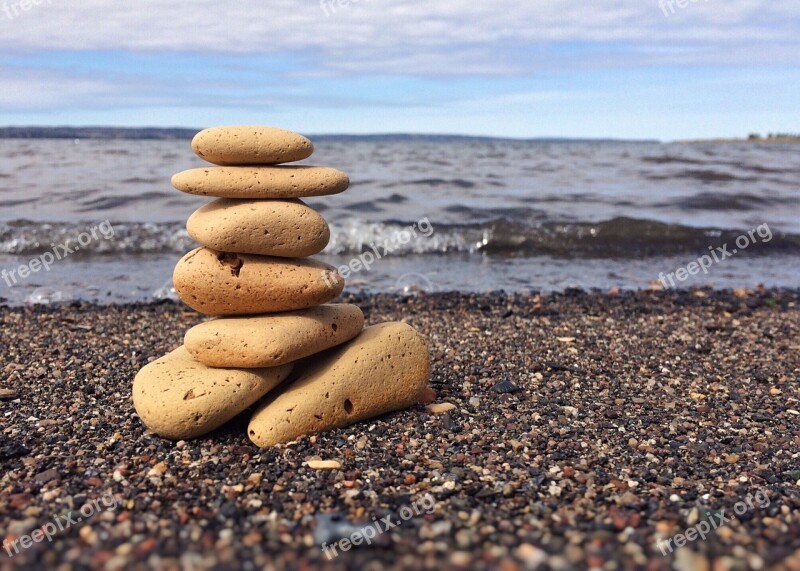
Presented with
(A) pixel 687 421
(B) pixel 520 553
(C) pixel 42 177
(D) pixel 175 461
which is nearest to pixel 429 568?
(B) pixel 520 553

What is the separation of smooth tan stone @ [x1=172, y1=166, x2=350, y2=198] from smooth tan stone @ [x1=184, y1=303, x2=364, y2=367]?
1072mm

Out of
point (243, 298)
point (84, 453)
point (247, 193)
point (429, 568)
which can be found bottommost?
point (84, 453)

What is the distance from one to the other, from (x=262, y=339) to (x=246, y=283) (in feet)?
1.70

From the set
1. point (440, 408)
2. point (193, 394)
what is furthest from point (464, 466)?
point (193, 394)

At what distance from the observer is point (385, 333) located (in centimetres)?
688

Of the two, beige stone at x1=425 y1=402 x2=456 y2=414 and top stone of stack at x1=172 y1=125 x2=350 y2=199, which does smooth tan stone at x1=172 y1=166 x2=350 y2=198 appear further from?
beige stone at x1=425 y1=402 x2=456 y2=414

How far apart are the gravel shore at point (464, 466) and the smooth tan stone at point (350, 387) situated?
0.51 feet

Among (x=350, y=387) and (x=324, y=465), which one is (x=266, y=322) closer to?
(x=350, y=387)

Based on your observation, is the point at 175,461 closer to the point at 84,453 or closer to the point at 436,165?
the point at 84,453

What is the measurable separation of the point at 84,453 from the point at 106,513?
1.29m

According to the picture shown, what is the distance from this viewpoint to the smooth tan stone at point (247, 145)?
642 centimetres

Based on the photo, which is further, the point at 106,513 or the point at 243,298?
the point at 243,298

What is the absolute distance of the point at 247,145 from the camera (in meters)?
6.44

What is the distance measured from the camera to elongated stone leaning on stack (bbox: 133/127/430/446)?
6.16m
